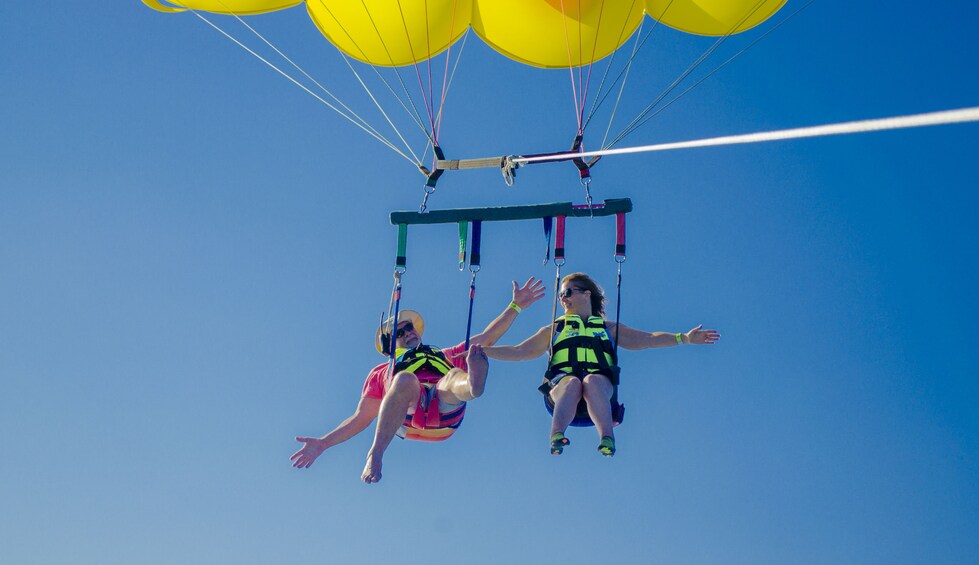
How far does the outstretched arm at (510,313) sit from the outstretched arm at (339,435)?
2.66 ft

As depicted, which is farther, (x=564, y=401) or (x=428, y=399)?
(x=428, y=399)

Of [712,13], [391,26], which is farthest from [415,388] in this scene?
[712,13]

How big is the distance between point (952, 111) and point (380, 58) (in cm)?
638

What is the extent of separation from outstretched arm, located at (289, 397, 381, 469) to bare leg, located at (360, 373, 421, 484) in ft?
1.44

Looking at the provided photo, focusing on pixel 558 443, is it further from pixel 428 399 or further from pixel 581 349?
pixel 428 399

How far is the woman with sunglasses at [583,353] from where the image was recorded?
6.00 metres

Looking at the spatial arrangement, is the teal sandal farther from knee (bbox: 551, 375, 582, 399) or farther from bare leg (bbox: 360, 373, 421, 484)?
bare leg (bbox: 360, 373, 421, 484)

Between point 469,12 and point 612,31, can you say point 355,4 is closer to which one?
point 469,12

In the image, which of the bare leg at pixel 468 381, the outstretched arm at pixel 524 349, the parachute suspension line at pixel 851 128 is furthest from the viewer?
the outstretched arm at pixel 524 349

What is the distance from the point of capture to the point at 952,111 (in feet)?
7.25

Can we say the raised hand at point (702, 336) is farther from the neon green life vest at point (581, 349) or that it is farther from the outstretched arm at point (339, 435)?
the outstretched arm at point (339, 435)

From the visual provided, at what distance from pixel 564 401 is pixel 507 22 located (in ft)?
10.9

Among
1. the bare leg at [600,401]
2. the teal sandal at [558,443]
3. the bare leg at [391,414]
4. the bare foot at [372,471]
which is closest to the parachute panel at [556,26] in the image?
the bare leg at [600,401]

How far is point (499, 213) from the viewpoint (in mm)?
6680
